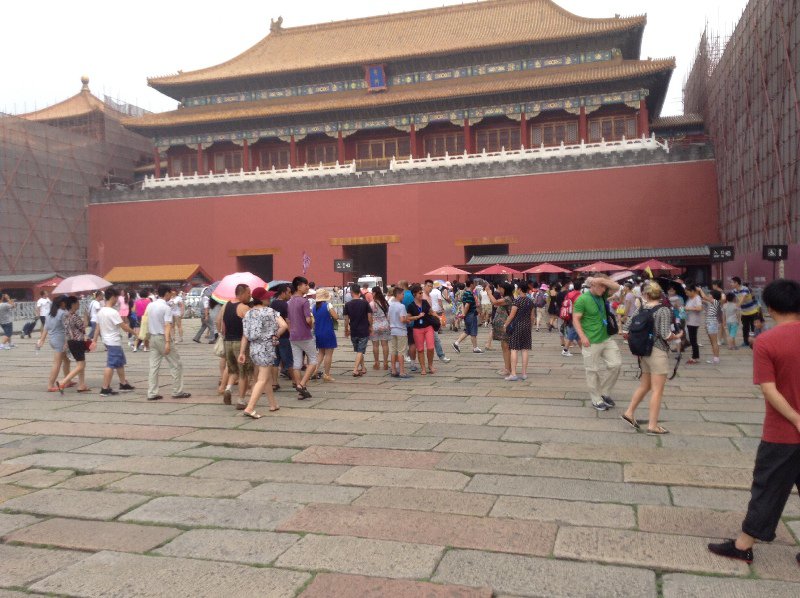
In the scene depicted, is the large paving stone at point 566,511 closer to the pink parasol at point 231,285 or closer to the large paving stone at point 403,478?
the large paving stone at point 403,478

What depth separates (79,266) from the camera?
30609 millimetres

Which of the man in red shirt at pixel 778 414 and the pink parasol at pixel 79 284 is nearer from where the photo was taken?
the man in red shirt at pixel 778 414

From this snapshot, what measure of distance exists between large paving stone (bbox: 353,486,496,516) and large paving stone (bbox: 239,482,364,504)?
0.10 meters

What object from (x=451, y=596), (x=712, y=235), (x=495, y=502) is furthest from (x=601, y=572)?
(x=712, y=235)

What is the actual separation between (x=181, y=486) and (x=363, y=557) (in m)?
1.67

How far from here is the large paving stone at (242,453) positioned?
5.00m

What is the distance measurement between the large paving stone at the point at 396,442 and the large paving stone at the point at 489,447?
0.11 m

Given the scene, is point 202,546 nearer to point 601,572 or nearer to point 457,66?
point 601,572

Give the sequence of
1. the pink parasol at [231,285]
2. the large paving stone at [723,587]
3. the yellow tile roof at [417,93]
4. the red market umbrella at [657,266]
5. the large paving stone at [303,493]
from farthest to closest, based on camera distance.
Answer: the yellow tile roof at [417,93] → the red market umbrella at [657,266] → the pink parasol at [231,285] → the large paving stone at [303,493] → the large paving stone at [723,587]

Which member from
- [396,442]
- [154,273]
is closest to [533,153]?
[154,273]

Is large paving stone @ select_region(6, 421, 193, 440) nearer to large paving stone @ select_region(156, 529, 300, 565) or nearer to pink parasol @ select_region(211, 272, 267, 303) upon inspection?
pink parasol @ select_region(211, 272, 267, 303)

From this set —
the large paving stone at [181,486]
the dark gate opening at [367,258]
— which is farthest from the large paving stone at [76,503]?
the dark gate opening at [367,258]

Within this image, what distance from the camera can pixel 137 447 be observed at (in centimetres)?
541

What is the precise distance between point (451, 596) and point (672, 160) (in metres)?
23.9
